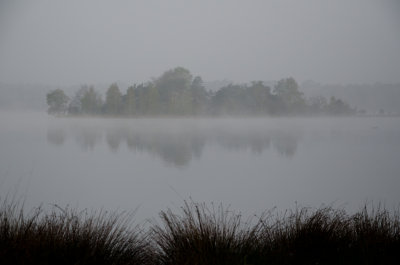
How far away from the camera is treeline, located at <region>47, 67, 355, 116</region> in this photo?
1722cm

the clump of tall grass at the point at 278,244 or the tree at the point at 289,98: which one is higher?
the tree at the point at 289,98

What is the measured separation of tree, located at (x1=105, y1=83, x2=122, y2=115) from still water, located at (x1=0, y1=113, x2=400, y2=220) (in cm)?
490

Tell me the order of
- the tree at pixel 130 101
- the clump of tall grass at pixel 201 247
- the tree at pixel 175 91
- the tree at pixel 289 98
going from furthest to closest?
the tree at pixel 289 98, the tree at pixel 175 91, the tree at pixel 130 101, the clump of tall grass at pixel 201 247

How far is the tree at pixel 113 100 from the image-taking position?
17.5 metres

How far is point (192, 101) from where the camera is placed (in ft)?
55.7

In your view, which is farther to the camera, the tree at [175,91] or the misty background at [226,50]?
the misty background at [226,50]

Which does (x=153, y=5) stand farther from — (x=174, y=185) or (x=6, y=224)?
(x=6, y=224)

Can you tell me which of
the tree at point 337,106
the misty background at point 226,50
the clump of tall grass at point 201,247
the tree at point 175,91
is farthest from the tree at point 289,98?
the clump of tall grass at point 201,247

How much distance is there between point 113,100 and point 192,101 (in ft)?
13.1

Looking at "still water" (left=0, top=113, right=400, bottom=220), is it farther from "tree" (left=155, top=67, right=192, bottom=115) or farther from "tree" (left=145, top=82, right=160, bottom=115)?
"tree" (left=155, top=67, right=192, bottom=115)

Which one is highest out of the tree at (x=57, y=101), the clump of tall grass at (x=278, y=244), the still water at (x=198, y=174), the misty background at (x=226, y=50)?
the misty background at (x=226, y=50)

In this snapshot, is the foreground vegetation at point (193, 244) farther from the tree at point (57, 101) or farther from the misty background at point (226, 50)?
the tree at point (57, 101)

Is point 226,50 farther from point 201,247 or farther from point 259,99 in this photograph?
point 201,247

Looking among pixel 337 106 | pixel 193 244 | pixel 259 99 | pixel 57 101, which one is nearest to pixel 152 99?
pixel 57 101
